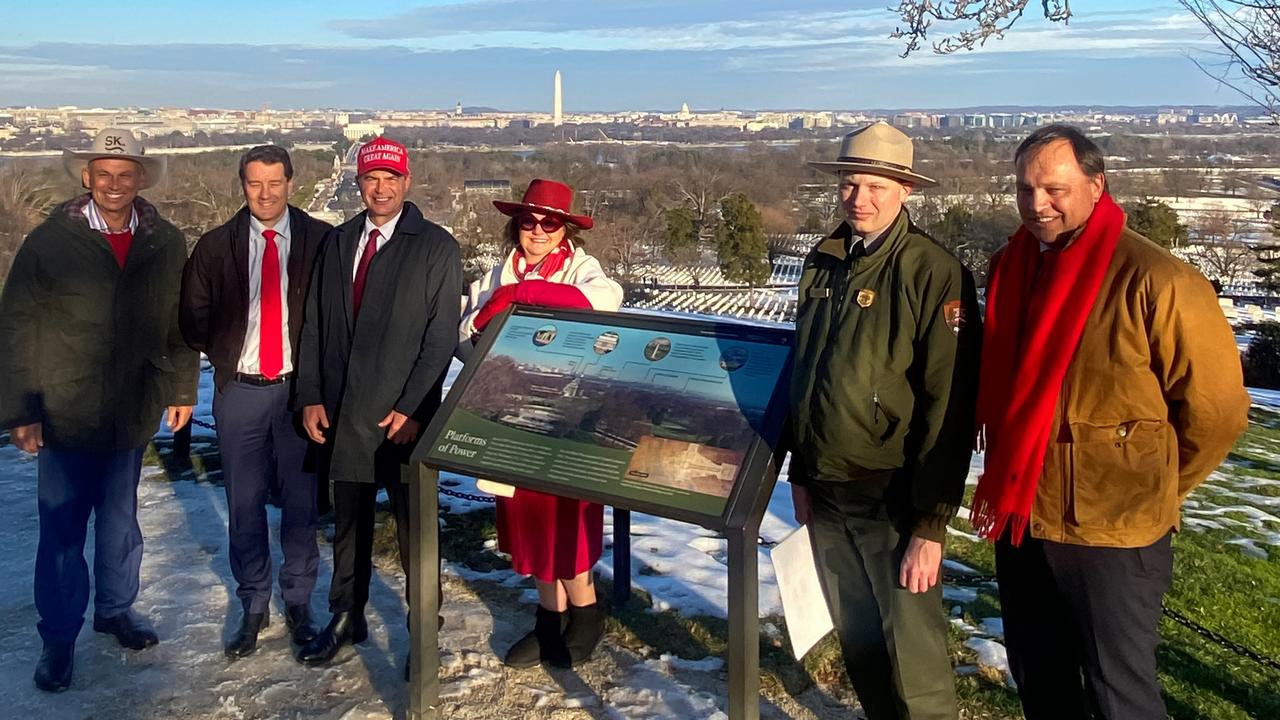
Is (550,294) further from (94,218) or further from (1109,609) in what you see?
(1109,609)

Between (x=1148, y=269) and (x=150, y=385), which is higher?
(x=1148, y=269)

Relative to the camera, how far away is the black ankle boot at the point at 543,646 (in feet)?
13.5

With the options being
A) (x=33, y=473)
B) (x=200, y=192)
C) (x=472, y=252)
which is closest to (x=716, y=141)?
(x=200, y=192)

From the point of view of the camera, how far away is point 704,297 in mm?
52000

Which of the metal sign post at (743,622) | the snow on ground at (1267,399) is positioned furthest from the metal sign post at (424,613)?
the snow on ground at (1267,399)

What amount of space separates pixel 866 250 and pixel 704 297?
4929cm

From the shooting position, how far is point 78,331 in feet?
12.9

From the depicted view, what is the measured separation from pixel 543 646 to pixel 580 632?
164 mm

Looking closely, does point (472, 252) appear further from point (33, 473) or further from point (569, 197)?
point (569, 197)

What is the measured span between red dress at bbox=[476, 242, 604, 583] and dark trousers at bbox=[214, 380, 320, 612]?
2.83 ft

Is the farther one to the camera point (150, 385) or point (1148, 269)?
point (150, 385)

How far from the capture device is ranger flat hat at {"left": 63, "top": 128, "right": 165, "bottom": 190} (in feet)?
13.0

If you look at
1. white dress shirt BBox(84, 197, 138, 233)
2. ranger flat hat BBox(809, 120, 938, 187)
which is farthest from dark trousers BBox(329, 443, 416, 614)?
ranger flat hat BBox(809, 120, 938, 187)

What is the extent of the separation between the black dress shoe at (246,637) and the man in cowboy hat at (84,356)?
1.88 ft
